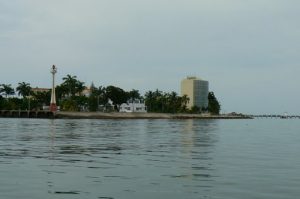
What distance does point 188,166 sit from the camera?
25.1 m

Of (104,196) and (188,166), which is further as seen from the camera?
(188,166)

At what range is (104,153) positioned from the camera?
32562 mm

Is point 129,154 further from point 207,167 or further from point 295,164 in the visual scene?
point 295,164

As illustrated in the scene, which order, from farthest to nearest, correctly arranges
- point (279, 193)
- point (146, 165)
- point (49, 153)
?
1. point (49, 153)
2. point (146, 165)
3. point (279, 193)

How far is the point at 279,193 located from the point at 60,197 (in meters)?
7.36

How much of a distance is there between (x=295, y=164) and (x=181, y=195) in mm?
12447

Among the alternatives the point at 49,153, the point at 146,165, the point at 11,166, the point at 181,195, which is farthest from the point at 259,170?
the point at 49,153

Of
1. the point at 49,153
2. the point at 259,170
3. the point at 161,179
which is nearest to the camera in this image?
the point at 161,179

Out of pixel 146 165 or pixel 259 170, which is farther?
pixel 146 165

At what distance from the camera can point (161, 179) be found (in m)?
20.0

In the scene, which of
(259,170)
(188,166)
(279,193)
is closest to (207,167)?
(188,166)

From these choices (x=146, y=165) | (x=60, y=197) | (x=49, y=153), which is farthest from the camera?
(x=49, y=153)

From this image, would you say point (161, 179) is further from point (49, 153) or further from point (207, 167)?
point (49, 153)

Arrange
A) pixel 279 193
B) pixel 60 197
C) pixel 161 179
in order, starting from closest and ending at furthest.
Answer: pixel 60 197, pixel 279 193, pixel 161 179
